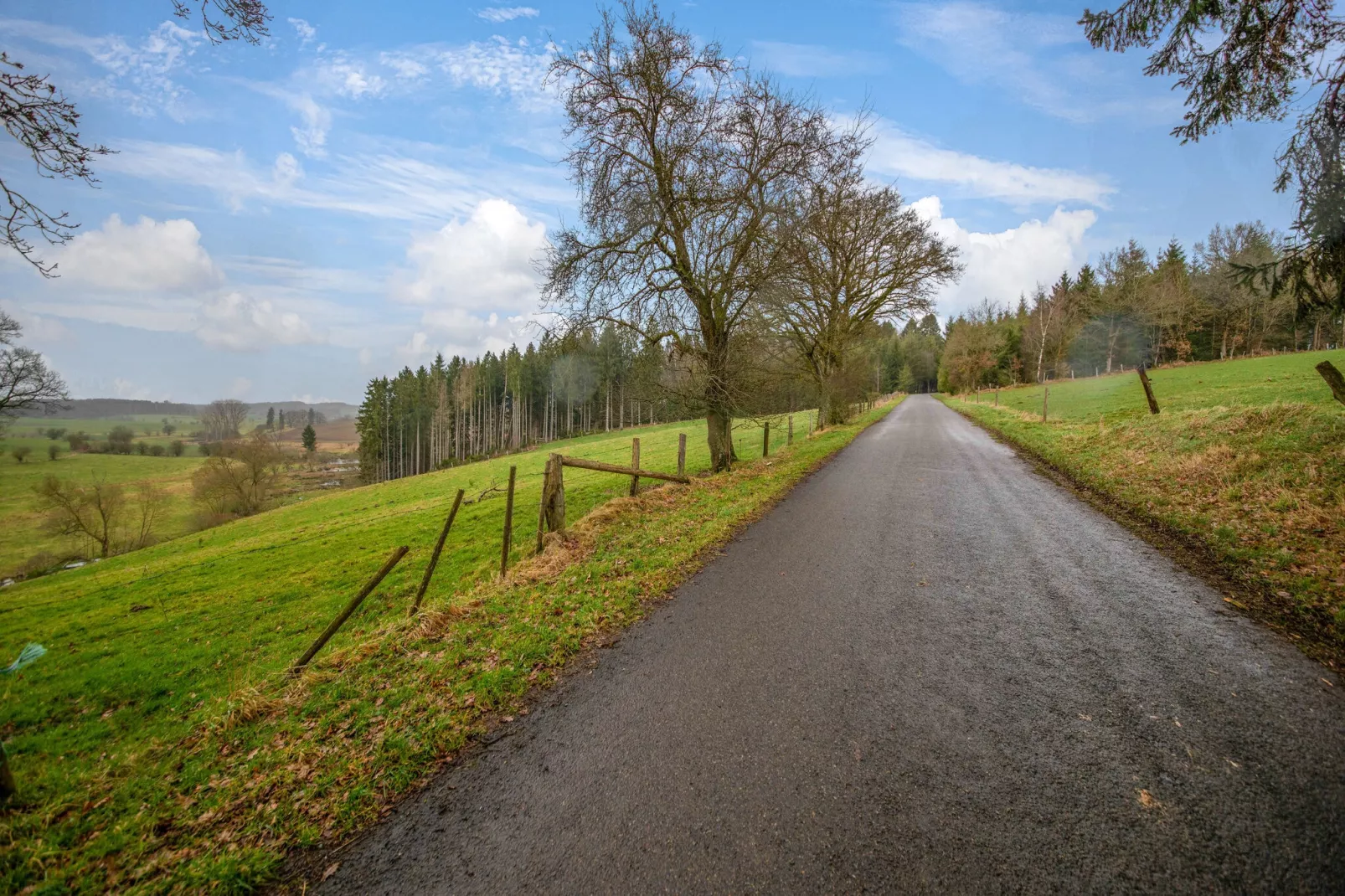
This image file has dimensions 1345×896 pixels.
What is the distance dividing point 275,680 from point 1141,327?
7057 centimetres

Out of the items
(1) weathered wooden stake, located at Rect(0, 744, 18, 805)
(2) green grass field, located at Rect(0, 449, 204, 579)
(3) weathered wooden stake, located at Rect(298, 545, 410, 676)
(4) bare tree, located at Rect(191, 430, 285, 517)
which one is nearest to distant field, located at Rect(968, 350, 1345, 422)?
(3) weathered wooden stake, located at Rect(298, 545, 410, 676)

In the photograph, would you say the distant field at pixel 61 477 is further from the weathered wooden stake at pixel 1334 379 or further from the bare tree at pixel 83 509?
the weathered wooden stake at pixel 1334 379

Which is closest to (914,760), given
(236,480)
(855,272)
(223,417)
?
(855,272)

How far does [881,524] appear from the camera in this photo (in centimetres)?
796

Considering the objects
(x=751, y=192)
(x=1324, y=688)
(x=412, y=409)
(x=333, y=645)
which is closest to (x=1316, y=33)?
(x=1324, y=688)

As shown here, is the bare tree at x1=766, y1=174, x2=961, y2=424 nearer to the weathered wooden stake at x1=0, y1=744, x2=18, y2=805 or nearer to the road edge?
the road edge

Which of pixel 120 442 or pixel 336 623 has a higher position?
pixel 120 442

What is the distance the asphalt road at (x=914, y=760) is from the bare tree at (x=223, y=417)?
9323 centimetres

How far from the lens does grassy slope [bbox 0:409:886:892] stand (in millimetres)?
2809

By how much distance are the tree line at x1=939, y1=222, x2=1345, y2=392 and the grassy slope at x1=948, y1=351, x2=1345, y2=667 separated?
1574 inches

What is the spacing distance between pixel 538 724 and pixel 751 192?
14.4 metres

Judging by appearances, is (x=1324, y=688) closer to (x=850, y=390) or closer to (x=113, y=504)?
(x=850, y=390)

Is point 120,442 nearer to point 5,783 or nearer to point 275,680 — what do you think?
point 275,680

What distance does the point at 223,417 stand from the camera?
72.3 meters
